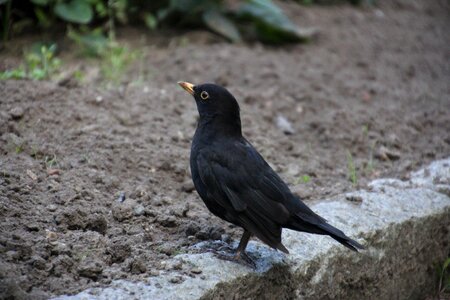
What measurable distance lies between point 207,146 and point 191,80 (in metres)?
2.50

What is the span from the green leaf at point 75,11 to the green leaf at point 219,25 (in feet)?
4.42

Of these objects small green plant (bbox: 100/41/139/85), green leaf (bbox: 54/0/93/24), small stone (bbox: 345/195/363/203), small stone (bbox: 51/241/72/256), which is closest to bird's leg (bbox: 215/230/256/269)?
small stone (bbox: 51/241/72/256)

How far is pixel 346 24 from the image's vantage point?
28.5ft

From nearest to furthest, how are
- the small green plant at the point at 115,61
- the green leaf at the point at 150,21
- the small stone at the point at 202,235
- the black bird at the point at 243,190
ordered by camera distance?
1. the black bird at the point at 243,190
2. the small stone at the point at 202,235
3. the small green plant at the point at 115,61
4. the green leaf at the point at 150,21

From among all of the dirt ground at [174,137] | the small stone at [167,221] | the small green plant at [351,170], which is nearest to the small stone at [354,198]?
Result: the dirt ground at [174,137]

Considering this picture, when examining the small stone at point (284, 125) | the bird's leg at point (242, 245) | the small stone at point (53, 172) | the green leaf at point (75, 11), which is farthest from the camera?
the green leaf at point (75, 11)

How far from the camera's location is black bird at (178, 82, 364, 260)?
11.4 feet

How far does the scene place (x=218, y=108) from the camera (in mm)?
3992

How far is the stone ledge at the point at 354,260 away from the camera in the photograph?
3.21 m

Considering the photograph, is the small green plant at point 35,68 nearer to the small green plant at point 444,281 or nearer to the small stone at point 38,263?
the small stone at point 38,263

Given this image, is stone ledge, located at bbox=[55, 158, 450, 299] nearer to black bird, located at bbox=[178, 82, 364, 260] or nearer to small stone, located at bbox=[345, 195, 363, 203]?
small stone, located at bbox=[345, 195, 363, 203]

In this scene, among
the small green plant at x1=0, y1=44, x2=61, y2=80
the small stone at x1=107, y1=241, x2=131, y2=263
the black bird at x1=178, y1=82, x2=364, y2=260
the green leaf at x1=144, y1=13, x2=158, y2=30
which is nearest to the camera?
the small stone at x1=107, y1=241, x2=131, y2=263

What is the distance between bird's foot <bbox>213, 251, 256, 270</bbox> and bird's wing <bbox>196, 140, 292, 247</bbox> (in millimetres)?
176

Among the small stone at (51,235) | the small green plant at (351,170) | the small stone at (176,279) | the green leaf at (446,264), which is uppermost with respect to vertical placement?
the small stone at (176,279)
